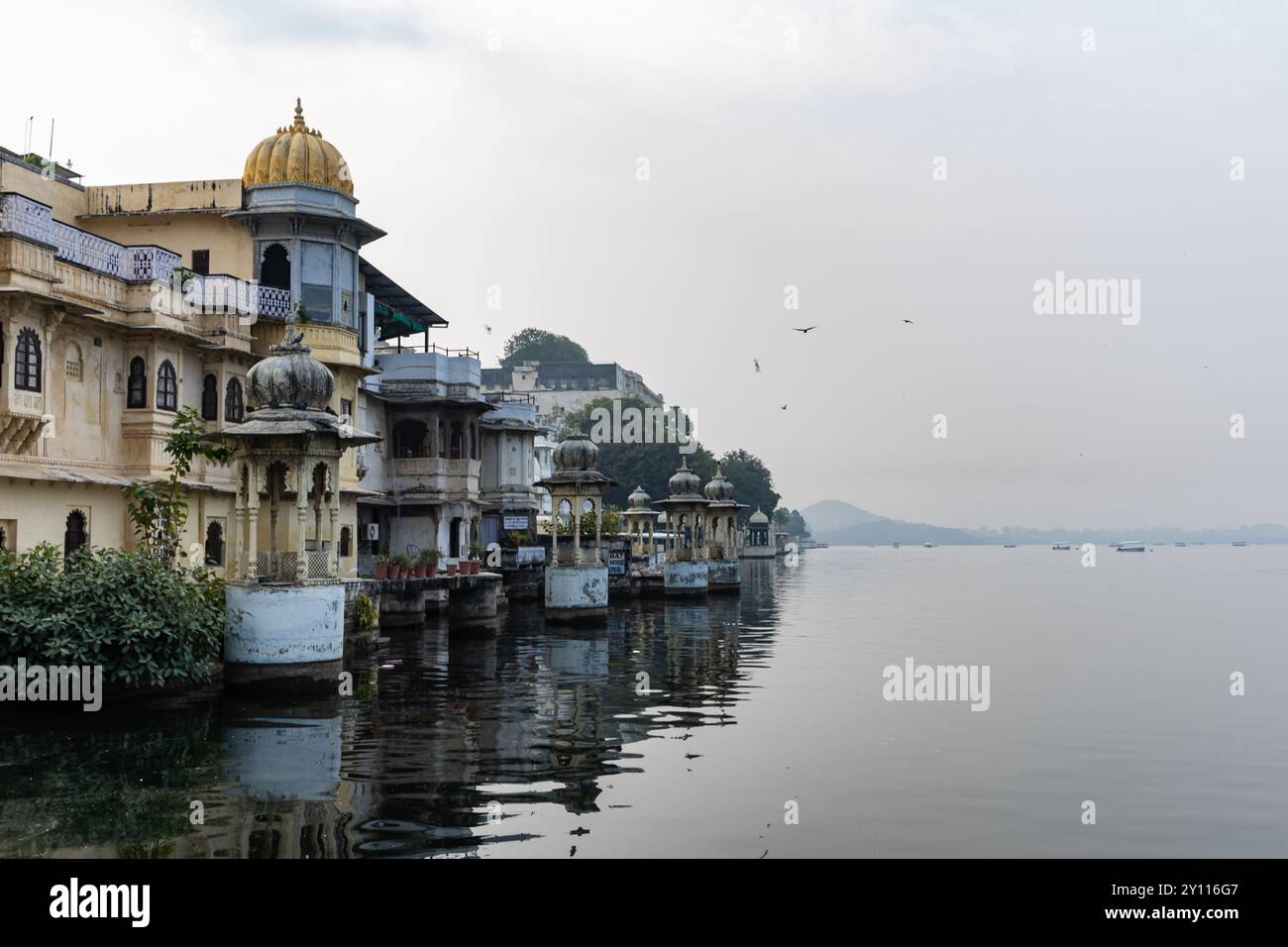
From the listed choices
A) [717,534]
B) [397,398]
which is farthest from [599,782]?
[717,534]

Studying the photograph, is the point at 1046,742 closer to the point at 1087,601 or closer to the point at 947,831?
the point at 947,831

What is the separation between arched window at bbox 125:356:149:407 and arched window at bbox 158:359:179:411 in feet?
1.14

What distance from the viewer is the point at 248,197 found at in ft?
114

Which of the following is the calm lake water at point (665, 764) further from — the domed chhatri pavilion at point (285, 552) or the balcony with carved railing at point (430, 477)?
the balcony with carved railing at point (430, 477)

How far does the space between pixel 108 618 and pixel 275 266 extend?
17.3 m

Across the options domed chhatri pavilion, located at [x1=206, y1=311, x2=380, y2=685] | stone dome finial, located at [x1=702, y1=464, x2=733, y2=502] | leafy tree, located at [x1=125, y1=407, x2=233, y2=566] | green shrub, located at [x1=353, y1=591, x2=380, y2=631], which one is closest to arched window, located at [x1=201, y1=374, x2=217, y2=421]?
leafy tree, located at [x1=125, y1=407, x2=233, y2=566]

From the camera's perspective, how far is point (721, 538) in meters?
69.4

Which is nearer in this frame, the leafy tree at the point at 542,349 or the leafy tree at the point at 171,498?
the leafy tree at the point at 171,498

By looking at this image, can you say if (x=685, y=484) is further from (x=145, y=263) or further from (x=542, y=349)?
(x=542, y=349)

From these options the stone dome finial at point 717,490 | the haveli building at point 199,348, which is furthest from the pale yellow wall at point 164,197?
the stone dome finial at point 717,490

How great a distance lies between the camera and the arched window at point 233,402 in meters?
31.7

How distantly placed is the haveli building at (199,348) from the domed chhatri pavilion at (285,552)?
726mm

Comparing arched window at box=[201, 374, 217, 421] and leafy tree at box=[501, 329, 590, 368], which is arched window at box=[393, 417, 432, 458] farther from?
leafy tree at box=[501, 329, 590, 368]

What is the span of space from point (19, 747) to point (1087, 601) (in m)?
60.5
